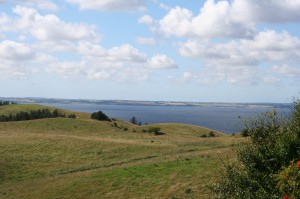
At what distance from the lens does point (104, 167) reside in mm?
38969

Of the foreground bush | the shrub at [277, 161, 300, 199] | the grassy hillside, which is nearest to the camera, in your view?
the shrub at [277, 161, 300, 199]

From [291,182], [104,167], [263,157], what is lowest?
[104,167]

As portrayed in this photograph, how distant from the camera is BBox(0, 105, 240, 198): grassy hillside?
29.2 metres

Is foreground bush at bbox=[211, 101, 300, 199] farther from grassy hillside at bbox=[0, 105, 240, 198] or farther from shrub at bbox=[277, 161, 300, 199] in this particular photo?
grassy hillside at bbox=[0, 105, 240, 198]

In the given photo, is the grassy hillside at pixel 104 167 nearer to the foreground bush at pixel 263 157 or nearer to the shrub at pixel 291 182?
the foreground bush at pixel 263 157

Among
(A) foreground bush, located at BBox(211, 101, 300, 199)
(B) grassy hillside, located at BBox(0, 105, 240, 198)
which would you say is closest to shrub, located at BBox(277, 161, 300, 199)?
(A) foreground bush, located at BBox(211, 101, 300, 199)

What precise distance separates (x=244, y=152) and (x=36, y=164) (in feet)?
97.3

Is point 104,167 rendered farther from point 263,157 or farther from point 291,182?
point 291,182

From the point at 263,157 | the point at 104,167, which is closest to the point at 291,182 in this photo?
the point at 263,157

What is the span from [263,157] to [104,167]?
23682 millimetres

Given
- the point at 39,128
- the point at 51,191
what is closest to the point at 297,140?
the point at 51,191

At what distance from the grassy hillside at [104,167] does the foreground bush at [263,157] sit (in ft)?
14.7

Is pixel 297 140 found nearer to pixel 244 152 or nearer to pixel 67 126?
pixel 244 152

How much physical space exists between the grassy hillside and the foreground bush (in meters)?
4.49
